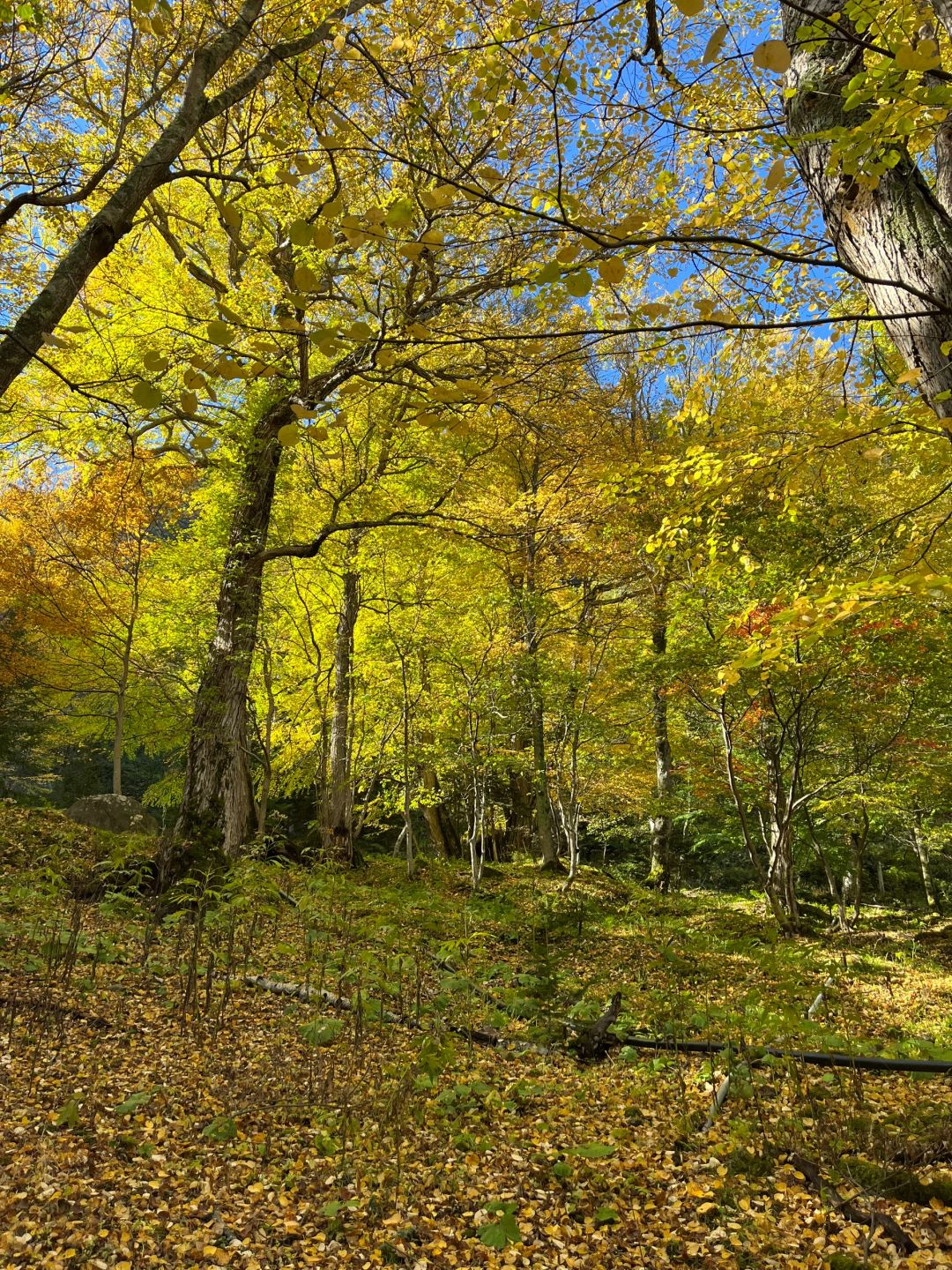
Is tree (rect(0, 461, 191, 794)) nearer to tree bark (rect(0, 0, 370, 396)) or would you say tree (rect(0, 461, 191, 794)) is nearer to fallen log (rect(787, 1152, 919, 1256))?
tree bark (rect(0, 0, 370, 396))

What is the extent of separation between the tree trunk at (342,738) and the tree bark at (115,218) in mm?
5764

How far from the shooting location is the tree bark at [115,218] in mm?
2848

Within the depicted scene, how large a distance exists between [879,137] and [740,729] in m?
8.05

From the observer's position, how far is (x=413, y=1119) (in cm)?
285

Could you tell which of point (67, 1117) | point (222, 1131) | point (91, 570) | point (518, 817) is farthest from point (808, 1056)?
point (518, 817)

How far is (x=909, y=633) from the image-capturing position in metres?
7.17

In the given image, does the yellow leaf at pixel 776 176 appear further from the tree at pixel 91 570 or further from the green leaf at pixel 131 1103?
the tree at pixel 91 570

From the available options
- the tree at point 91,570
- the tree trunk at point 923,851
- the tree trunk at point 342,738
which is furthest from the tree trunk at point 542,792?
the tree trunk at point 923,851

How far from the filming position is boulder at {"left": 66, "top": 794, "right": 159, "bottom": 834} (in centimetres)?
942

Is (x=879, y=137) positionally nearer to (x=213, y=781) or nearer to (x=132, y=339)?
(x=213, y=781)

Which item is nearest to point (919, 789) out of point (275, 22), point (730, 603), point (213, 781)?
point (730, 603)

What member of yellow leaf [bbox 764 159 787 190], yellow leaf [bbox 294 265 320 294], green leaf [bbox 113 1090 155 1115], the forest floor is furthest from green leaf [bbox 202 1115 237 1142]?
yellow leaf [bbox 764 159 787 190]

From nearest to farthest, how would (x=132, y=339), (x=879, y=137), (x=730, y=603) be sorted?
(x=879, y=137)
(x=132, y=339)
(x=730, y=603)

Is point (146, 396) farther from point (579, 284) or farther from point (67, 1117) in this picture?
point (67, 1117)
